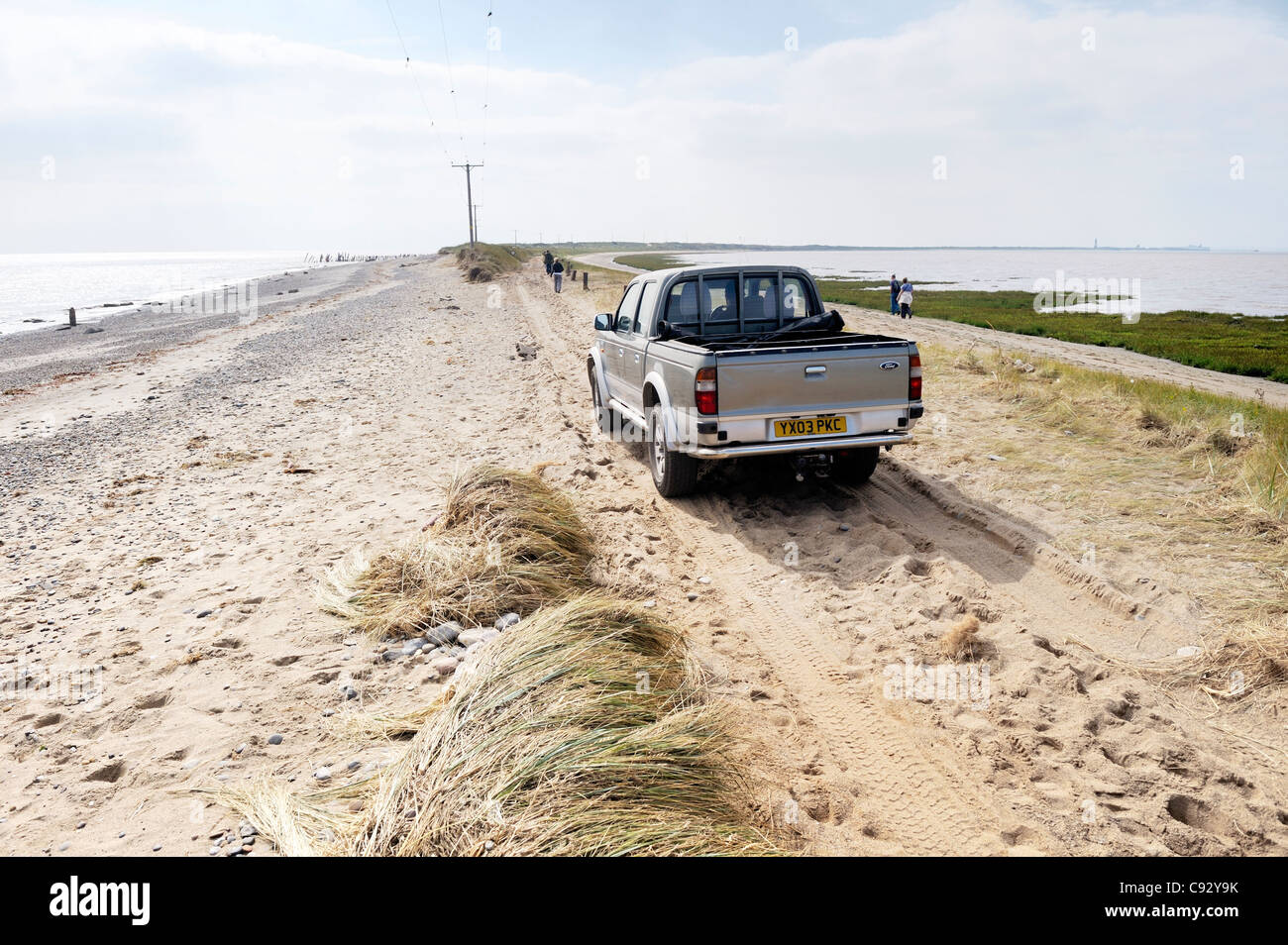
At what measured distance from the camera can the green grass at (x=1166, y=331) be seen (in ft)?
77.0

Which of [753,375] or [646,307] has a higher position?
[646,307]

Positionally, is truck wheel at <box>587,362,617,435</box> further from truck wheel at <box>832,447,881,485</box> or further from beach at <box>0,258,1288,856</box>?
truck wheel at <box>832,447,881,485</box>

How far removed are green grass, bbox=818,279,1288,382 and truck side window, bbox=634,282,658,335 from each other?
20572 mm

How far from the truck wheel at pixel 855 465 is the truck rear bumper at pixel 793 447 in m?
0.90

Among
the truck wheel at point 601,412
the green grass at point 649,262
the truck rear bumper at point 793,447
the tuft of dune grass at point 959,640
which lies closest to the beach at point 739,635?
the tuft of dune grass at point 959,640

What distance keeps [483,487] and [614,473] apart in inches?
106

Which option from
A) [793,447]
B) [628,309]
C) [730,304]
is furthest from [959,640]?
[628,309]

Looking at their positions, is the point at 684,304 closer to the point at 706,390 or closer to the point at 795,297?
the point at 795,297

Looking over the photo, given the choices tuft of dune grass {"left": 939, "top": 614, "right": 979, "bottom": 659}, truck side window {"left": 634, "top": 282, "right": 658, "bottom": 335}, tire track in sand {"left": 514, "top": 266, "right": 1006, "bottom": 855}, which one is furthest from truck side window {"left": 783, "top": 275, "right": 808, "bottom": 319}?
tuft of dune grass {"left": 939, "top": 614, "right": 979, "bottom": 659}

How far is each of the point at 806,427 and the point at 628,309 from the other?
Answer: 11.8 ft

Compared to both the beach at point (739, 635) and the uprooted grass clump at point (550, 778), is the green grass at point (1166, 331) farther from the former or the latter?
the uprooted grass clump at point (550, 778)

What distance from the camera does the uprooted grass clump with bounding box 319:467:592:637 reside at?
5.12 m

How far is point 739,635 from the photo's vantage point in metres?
4.94
